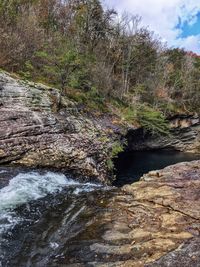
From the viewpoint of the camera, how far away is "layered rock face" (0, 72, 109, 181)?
1669cm

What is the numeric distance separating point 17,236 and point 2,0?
23.4m

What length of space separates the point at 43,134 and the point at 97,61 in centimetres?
1680

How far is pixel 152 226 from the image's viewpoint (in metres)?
9.98

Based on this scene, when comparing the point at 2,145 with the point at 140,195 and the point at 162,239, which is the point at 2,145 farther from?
the point at 162,239

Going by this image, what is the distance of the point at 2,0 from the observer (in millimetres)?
27469

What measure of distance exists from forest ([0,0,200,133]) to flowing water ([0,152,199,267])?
9.41 m

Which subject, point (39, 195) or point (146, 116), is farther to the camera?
point (146, 116)

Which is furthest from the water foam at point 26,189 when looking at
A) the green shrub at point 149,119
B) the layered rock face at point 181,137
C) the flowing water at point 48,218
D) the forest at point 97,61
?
the layered rock face at point 181,137

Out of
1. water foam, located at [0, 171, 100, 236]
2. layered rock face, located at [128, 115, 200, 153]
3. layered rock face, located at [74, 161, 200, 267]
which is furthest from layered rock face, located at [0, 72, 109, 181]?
layered rock face, located at [128, 115, 200, 153]

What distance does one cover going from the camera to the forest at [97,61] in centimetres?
2328

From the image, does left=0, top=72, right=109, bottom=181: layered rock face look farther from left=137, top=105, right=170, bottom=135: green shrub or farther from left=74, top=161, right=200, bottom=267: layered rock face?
left=137, top=105, right=170, bottom=135: green shrub

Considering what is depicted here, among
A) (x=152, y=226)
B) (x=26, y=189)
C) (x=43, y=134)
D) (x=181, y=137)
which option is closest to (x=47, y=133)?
(x=43, y=134)

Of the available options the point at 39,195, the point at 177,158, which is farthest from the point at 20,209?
the point at 177,158

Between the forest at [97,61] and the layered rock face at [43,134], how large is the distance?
8.09ft
